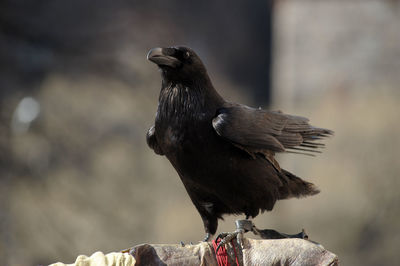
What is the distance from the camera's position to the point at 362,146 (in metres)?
6.72

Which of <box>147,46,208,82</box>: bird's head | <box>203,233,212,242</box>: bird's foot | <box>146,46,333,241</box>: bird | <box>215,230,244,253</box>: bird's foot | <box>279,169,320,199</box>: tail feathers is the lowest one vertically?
<box>203,233,212,242</box>: bird's foot

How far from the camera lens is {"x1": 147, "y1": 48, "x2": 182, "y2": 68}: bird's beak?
283cm

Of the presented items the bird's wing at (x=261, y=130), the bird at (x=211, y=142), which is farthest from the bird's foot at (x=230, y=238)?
the bird's wing at (x=261, y=130)

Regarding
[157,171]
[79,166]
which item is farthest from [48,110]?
[157,171]

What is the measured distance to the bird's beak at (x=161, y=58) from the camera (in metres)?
2.83

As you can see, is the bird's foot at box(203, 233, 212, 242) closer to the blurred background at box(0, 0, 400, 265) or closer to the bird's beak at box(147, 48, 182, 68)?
the bird's beak at box(147, 48, 182, 68)

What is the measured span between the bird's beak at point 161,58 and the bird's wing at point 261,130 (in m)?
0.35

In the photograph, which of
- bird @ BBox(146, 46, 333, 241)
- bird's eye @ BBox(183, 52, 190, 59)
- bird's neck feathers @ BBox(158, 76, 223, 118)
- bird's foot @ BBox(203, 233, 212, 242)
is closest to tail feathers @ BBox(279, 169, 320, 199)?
bird @ BBox(146, 46, 333, 241)

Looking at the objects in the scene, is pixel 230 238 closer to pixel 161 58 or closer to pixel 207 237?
pixel 207 237

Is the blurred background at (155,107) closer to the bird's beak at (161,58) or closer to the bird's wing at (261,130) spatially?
the bird's wing at (261,130)

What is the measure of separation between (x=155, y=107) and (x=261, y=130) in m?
4.48

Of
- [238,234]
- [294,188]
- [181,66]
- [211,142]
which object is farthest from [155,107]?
[238,234]

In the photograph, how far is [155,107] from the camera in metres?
7.35

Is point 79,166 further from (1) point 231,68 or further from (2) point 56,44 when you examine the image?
(1) point 231,68
